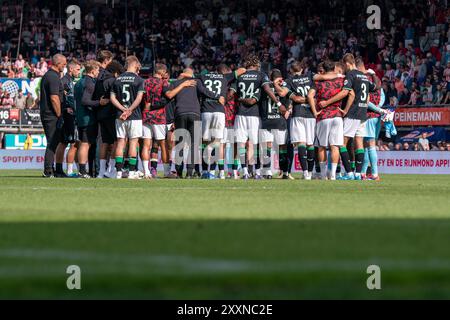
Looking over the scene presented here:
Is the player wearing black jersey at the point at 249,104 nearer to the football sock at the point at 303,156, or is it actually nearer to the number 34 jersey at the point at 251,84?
the number 34 jersey at the point at 251,84

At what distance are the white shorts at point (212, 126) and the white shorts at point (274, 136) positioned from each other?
0.86m

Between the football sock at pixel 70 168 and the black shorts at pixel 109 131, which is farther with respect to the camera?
the football sock at pixel 70 168

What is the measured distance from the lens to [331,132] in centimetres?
2031

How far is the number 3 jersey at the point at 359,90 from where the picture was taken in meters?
20.4

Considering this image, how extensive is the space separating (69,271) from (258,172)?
636 inches

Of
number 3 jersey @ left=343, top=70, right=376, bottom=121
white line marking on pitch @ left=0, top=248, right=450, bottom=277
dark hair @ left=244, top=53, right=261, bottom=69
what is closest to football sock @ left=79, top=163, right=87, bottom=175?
dark hair @ left=244, top=53, right=261, bottom=69

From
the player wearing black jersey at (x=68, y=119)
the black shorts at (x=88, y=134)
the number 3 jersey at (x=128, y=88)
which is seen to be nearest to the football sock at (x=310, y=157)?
the number 3 jersey at (x=128, y=88)

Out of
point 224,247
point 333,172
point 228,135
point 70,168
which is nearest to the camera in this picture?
point 224,247

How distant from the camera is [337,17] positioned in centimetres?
4219

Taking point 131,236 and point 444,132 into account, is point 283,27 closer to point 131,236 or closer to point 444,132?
point 444,132

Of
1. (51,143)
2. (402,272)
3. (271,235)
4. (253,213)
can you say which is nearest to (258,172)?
(51,143)

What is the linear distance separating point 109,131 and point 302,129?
3.68m

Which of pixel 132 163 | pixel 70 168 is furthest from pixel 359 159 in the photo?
pixel 70 168

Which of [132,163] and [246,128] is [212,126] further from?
[132,163]
